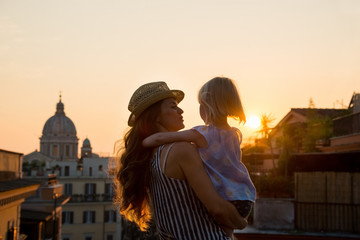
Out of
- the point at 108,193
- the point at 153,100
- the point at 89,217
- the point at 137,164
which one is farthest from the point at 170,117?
the point at 108,193

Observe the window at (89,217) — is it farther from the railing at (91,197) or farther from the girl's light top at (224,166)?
the girl's light top at (224,166)

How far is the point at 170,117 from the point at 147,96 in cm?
20

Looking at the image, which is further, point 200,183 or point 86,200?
point 86,200

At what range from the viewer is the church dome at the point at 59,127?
433 ft

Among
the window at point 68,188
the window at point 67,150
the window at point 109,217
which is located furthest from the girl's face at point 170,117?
the window at point 67,150

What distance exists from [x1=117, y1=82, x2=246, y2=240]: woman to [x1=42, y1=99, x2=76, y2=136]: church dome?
130974mm

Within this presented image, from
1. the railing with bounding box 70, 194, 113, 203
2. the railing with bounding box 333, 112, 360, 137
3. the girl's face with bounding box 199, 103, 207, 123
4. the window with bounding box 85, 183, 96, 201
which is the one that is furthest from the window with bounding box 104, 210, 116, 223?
the girl's face with bounding box 199, 103, 207, 123

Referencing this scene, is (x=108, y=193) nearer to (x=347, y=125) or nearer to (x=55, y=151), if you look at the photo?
(x=347, y=125)

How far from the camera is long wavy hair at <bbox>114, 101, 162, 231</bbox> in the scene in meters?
3.16

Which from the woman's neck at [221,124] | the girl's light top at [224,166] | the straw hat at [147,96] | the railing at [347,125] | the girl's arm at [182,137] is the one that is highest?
the railing at [347,125]

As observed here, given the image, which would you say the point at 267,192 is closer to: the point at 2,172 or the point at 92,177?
the point at 2,172

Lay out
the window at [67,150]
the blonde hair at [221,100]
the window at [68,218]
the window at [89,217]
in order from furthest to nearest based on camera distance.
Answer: the window at [67,150], the window at [89,217], the window at [68,218], the blonde hair at [221,100]

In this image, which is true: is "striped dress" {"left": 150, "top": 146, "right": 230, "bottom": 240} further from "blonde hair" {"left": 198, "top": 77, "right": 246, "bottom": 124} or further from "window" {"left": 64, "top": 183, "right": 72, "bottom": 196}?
"window" {"left": 64, "top": 183, "right": 72, "bottom": 196}

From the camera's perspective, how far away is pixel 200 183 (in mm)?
2699
